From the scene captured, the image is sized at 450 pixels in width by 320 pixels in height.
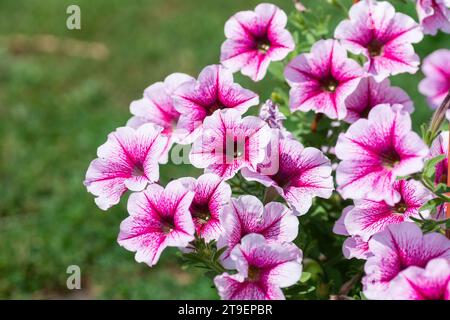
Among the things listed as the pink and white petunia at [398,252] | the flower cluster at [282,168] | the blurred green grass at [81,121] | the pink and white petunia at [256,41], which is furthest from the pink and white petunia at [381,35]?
the blurred green grass at [81,121]

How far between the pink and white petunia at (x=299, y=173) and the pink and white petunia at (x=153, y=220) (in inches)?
8.2

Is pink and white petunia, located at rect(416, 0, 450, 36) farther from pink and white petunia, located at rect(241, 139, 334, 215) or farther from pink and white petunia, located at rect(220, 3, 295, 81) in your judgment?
pink and white petunia, located at rect(241, 139, 334, 215)

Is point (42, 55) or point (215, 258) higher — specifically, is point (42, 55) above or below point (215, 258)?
above

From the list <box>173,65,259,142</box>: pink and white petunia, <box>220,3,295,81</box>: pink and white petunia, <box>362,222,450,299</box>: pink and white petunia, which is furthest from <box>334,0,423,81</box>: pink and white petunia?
<box>362,222,450,299</box>: pink and white petunia

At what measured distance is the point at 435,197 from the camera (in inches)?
62.9

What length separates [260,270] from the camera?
1521 mm

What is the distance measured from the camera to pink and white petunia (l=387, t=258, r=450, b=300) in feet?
4.51

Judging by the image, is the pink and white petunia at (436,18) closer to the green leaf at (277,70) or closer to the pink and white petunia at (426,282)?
the green leaf at (277,70)

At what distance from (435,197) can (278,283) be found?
423 mm

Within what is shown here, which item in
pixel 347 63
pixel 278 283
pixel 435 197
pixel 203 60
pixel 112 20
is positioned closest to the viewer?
pixel 278 283

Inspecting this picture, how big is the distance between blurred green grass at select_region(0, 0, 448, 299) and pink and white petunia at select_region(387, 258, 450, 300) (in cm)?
153

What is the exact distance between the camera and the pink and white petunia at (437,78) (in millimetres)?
2051
